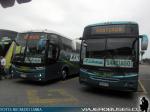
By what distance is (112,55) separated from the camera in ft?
31.5

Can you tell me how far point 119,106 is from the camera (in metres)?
8.31

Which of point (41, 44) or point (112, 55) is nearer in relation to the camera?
point (112, 55)

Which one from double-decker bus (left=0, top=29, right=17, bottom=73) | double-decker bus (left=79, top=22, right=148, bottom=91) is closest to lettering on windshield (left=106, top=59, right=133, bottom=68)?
double-decker bus (left=79, top=22, right=148, bottom=91)

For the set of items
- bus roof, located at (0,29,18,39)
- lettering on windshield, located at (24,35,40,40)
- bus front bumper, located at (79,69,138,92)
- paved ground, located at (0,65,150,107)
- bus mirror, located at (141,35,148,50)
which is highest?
bus roof, located at (0,29,18,39)

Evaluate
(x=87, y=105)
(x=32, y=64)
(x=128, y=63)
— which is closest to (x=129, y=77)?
(x=128, y=63)

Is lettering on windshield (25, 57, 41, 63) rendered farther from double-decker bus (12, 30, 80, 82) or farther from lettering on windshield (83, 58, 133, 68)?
lettering on windshield (83, 58, 133, 68)

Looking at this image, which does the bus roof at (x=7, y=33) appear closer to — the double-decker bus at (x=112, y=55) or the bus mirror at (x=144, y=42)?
the double-decker bus at (x=112, y=55)

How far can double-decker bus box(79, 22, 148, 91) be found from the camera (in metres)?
9.22

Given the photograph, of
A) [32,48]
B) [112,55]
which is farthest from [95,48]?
[32,48]

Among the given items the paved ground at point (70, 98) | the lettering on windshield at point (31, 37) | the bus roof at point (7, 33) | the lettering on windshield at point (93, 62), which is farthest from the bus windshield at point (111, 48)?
the bus roof at point (7, 33)

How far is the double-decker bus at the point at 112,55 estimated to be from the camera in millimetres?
9219

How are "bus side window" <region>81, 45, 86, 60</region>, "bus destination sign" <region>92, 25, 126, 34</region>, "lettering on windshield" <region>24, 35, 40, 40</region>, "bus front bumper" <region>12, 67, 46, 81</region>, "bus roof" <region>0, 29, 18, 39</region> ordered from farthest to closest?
"bus roof" <region>0, 29, 18, 39</region> → "lettering on windshield" <region>24, 35, 40, 40</region> → "bus front bumper" <region>12, 67, 46, 81</region> → "bus side window" <region>81, 45, 86, 60</region> → "bus destination sign" <region>92, 25, 126, 34</region>

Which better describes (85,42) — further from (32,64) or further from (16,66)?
(16,66)

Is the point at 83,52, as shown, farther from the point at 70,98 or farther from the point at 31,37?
the point at 31,37
